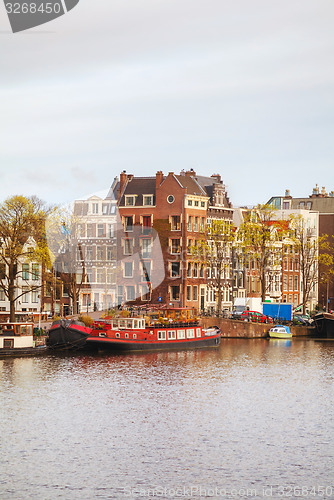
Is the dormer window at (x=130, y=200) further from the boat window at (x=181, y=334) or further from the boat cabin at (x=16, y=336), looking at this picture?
the boat cabin at (x=16, y=336)

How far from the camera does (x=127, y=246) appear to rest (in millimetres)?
112375

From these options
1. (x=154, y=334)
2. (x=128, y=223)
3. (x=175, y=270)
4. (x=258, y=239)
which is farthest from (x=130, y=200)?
(x=154, y=334)

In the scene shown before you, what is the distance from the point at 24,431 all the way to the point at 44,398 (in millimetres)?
8566

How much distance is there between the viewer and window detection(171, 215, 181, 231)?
11088 centimetres

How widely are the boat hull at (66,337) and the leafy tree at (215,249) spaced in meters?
32.4

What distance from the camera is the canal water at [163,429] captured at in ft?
113

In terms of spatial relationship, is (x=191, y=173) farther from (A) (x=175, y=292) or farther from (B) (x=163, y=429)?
(B) (x=163, y=429)

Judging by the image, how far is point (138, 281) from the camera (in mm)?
111562

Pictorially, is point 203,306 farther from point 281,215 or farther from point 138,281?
point 281,215

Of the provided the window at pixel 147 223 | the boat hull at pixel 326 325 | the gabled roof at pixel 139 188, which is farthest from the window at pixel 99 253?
the boat hull at pixel 326 325

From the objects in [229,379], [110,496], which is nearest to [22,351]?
[229,379]
